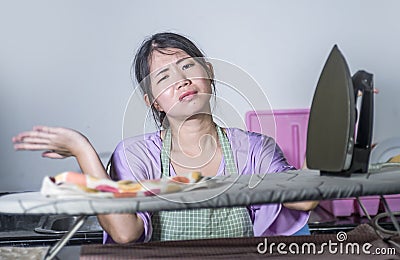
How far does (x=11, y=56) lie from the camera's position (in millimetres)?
1806

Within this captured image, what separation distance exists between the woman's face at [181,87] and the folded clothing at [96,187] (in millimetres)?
303

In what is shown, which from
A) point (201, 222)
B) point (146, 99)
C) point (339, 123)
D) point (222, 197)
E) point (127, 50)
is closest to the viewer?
point (222, 197)

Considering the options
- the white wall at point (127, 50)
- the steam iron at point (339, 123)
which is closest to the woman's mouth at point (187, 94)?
the steam iron at point (339, 123)

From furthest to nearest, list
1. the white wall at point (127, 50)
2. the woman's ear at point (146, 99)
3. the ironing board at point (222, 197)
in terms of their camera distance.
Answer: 1. the white wall at point (127, 50)
2. the woman's ear at point (146, 99)
3. the ironing board at point (222, 197)

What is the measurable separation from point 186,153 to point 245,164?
0.37ft

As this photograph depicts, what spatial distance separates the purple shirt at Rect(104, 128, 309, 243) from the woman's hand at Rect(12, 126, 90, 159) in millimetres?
220

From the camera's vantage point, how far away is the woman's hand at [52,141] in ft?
2.85

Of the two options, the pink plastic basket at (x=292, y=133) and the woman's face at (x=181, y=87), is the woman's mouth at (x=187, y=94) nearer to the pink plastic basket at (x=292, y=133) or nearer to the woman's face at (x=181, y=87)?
the woman's face at (x=181, y=87)

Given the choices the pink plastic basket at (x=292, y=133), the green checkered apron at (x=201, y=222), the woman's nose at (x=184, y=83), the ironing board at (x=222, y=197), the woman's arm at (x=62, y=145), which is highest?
the woman's nose at (x=184, y=83)

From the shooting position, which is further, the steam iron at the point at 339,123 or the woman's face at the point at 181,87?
the woman's face at the point at 181,87

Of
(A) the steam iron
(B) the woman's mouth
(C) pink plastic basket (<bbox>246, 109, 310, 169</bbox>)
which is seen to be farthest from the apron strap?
(C) pink plastic basket (<bbox>246, 109, 310, 169</bbox>)

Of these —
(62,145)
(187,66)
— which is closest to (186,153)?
(187,66)

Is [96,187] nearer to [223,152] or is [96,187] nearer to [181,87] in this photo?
[181,87]

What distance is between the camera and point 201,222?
1202 millimetres
